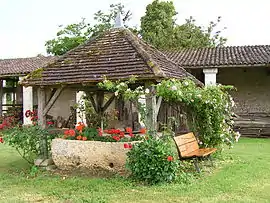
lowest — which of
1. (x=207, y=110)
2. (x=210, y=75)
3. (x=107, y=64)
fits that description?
(x=207, y=110)

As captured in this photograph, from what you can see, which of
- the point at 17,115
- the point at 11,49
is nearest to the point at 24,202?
the point at 17,115

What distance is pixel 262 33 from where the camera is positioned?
88.8 feet

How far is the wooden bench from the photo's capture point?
7541 millimetres

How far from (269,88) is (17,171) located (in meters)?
12.4

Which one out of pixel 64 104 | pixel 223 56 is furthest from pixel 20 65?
pixel 223 56

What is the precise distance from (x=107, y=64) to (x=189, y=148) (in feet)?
8.68

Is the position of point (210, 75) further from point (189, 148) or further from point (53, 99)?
point (53, 99)

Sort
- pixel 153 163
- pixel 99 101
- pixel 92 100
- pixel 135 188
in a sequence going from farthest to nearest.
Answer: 1. pixel 99 101
2. pixel 92 100
3. pixel 153 163
4. pixel 135 188

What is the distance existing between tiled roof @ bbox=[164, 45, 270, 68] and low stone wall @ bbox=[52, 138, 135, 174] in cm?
859

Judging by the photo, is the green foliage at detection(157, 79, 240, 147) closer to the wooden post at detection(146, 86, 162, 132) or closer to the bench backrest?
the bench backrest

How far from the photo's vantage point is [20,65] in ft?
66.1

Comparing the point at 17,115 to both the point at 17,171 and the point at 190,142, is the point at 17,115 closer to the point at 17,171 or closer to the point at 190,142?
the point at 17,171

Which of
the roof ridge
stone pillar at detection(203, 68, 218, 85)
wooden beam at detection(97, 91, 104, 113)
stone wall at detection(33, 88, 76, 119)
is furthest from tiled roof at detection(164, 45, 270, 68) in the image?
the roof ridge

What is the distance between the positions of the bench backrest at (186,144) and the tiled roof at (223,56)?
6.98 metres
